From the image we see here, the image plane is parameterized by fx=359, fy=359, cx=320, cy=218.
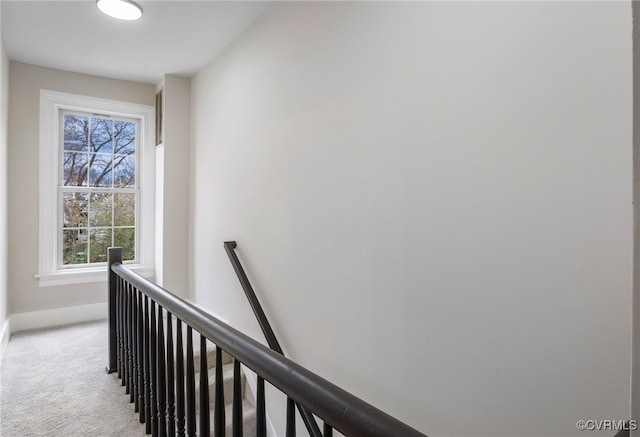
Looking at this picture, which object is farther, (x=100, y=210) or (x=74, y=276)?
(x=100, y=210)

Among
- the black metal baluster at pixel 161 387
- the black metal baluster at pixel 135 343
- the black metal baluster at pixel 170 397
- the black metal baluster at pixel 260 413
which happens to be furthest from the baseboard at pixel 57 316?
the black metal baluster at pixel 260 413

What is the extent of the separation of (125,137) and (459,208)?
12.7 feet

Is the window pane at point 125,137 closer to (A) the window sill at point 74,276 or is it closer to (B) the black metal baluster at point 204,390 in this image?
(A) the window sill at point 74,276

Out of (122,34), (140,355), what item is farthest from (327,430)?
(122,34)

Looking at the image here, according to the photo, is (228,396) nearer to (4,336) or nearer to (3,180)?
(4,336)

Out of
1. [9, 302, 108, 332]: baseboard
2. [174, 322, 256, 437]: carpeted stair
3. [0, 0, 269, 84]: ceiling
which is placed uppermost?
[0, 0, 269, 84]: ceiling

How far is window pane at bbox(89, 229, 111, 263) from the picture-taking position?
381 cm

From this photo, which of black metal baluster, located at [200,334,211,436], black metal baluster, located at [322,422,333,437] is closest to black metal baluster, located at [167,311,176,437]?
black metal baluster, located at [200,334,211,436]

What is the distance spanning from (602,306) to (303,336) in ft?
4.96

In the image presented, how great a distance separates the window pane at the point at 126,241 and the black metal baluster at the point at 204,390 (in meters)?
3.31

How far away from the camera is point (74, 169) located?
371cm

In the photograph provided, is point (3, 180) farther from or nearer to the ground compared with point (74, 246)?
farther from the ground

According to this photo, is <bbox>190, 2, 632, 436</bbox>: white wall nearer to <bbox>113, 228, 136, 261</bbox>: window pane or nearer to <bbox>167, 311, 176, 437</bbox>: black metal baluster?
<bbox>167, 311, 176, 437</bbox>: black metal baluster

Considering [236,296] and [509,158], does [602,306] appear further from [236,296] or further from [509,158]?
[236,296]
